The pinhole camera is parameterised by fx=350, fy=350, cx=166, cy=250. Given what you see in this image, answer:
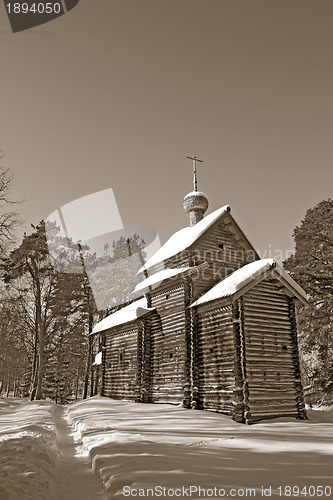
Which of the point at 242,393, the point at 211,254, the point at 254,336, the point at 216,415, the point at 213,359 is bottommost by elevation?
the point at 216,415

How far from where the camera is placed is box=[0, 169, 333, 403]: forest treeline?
22.5 m

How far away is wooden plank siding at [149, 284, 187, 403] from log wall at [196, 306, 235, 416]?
115 cm

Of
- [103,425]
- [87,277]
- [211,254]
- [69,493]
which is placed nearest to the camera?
[69,493]

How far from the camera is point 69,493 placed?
5.70 metres

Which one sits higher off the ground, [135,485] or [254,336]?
[254,336]

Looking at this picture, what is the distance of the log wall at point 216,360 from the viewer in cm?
1373

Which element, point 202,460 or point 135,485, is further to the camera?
point 202,460

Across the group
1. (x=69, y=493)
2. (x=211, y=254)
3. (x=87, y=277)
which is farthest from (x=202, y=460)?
(x=87, y=277)

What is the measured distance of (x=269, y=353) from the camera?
46.6 ft

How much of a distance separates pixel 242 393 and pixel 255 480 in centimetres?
803

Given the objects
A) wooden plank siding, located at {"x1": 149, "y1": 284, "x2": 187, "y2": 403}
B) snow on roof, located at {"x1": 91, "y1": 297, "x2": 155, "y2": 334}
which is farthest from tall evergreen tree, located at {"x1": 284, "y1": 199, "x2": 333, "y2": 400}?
snow on roof, located at {"x1": 91, "y1": 297, "x2": 155, "y2": 334}

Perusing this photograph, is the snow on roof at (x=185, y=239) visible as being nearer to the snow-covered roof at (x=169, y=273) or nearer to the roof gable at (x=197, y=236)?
the roof gable at (x=197, y=236)

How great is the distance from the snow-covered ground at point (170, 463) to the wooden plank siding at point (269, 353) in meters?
2.31

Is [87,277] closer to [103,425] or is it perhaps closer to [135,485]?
[103,425]
